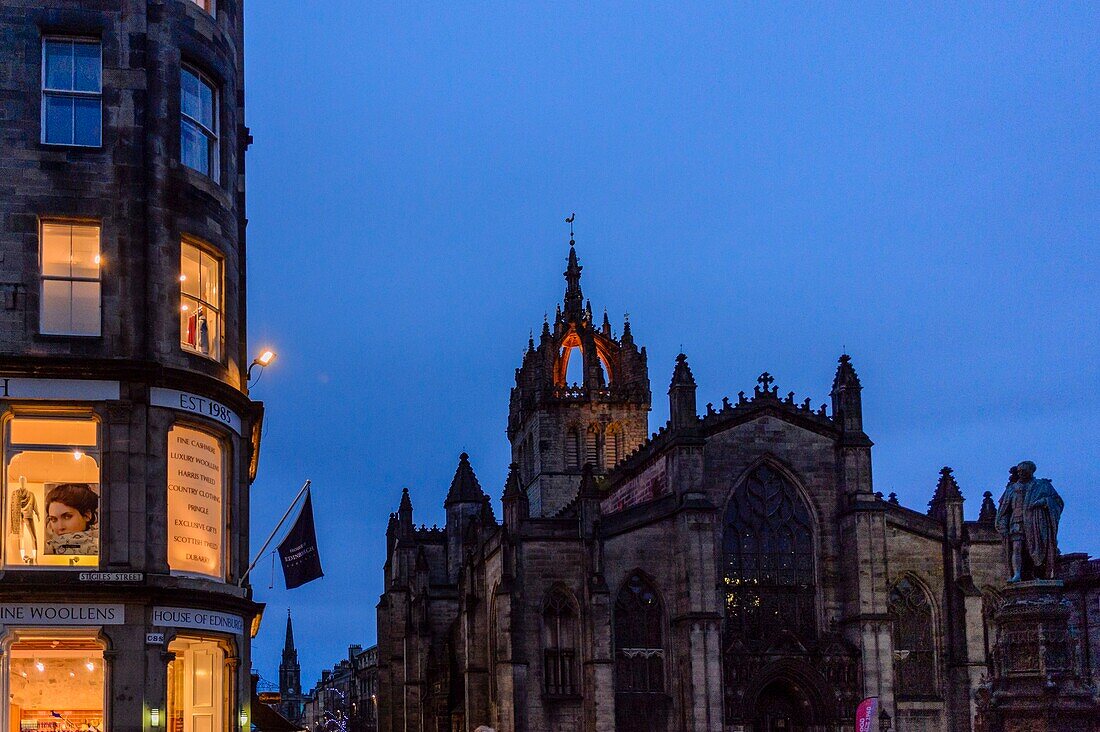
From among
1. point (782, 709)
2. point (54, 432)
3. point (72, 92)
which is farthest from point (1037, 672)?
point (782, 709)

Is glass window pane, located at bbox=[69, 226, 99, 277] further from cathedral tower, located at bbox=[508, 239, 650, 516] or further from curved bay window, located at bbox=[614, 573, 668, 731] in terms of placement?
cathedral tower, located at bbox=[508, 239, 650, 516]

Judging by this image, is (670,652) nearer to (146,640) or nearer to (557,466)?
(557,466)

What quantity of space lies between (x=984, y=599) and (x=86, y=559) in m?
44.5

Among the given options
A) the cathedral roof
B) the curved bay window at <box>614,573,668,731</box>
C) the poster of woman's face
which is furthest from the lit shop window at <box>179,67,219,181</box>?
the cathedral roof

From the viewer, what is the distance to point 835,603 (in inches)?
2243

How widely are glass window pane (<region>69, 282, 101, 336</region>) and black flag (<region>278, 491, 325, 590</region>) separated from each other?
481cm

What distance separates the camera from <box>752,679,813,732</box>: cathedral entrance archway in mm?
55969

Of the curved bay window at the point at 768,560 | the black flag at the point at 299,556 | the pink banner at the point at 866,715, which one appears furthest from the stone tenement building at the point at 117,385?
the curved bay window at the point at 768,560

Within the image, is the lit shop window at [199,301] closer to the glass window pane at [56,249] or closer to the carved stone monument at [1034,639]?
the glass window pane at [56,249]

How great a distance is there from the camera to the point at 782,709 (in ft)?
185

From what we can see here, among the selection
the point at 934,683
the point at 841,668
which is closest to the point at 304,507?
the point at 841,668

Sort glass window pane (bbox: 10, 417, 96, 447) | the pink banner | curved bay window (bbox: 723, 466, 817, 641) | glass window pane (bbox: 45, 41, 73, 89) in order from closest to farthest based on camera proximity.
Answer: glass window pane (bbox: 10, 417, 96, 447)
glass window pane (bbox: 45, 41, 73, 89)
the pink banner
curved bay window (bbox: 723, 466, 817, 641)

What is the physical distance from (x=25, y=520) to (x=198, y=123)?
8.11 metres

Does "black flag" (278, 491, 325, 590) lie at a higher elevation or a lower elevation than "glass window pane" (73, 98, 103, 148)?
lower
